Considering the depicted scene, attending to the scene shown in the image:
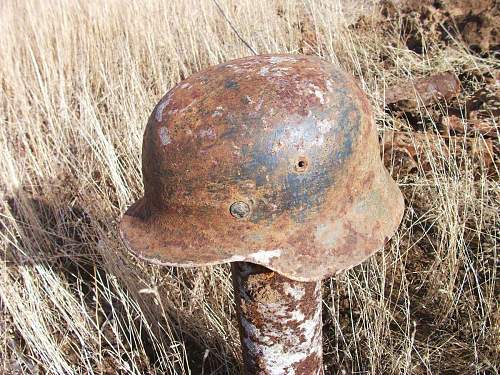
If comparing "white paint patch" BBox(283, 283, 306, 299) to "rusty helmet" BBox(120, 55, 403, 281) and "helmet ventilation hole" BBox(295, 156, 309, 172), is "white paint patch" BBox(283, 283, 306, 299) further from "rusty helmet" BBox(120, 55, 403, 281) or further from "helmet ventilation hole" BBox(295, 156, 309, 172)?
"helmet ventilation hole" BBox(295, 156, 309, 172)

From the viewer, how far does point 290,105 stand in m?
1.15

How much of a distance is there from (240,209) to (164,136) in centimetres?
27

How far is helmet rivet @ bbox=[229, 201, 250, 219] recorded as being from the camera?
118 centimetres

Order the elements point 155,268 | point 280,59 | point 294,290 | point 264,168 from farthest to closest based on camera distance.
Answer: point 155,268
point 294,290
point 280,59
point 264,168

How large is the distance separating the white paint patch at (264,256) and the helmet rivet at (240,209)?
10cm

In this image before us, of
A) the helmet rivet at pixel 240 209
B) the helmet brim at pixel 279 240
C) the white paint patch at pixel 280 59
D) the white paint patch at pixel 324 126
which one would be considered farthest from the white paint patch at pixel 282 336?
the white paint patch at pixel 280 59

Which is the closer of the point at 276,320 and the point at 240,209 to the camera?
the point at 240,209

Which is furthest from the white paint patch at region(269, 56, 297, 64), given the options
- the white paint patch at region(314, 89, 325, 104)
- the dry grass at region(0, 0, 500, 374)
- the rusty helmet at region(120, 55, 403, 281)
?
the dry grass at region(0, 0, 500, 374)

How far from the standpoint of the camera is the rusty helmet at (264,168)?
1.15 metres

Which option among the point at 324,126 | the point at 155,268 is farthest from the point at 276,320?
the point at 155,268

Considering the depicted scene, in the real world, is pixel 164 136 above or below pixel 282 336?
above

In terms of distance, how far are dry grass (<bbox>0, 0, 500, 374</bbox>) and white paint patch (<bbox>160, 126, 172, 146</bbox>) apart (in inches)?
29.1

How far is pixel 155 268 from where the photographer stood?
2383 millimetres

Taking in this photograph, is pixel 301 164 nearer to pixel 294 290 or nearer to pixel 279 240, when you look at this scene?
pixel 279 240
